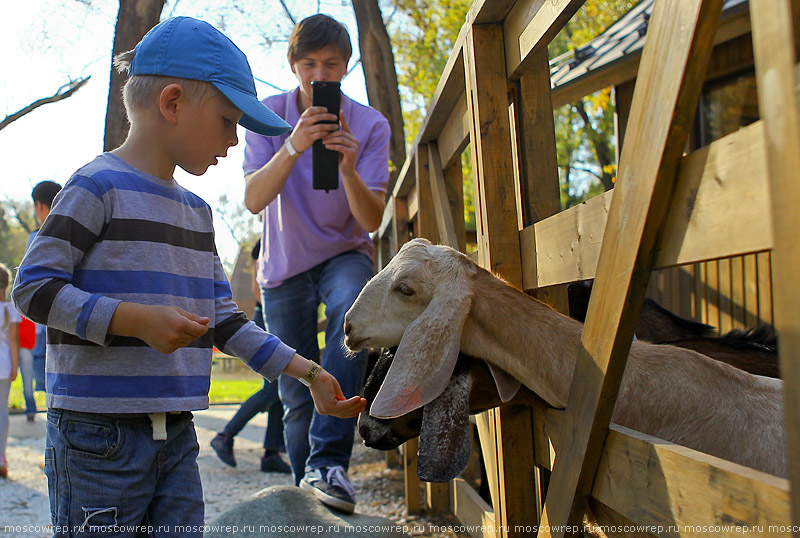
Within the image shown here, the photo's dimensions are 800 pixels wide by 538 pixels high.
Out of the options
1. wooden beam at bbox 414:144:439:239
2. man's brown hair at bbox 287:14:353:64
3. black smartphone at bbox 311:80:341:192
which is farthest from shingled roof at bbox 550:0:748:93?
black smartphone at bbox 311:80:341:192

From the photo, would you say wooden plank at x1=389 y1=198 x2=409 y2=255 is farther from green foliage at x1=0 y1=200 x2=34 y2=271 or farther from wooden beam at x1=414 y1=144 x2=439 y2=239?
green foliage at x1=0 y1=200 x2=34 y2=271

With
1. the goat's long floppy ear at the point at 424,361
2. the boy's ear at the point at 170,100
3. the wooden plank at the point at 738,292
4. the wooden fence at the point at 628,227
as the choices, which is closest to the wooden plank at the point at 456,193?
the wooden fence at the point at 628,227

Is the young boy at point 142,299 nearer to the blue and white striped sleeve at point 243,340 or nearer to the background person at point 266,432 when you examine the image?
the blue and white striped sleeve at point 243,340

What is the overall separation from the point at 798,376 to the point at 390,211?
4933 millimetres

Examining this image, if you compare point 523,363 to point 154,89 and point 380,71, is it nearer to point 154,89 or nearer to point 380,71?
point 154,89

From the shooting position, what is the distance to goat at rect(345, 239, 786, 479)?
1.83 meters

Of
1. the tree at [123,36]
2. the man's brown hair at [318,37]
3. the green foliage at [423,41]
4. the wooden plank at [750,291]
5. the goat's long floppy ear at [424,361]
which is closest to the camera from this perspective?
the goat's long floppy ear at [424,361]

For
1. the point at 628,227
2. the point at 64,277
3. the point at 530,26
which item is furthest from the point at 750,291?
the point at 64,277

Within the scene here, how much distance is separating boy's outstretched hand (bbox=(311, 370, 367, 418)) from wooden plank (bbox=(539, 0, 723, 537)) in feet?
2.41

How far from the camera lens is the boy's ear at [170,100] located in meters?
2.08

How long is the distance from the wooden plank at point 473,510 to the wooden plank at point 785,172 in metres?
1.95

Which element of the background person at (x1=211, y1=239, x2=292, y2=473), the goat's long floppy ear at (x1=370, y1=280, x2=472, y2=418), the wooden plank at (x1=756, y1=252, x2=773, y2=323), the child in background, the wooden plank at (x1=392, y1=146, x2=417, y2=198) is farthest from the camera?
the wooden plank at (x1=756, y1=252, x2=773, y2=323)

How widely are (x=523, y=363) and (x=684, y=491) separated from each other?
708 millimetres

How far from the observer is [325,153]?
11.5ft
